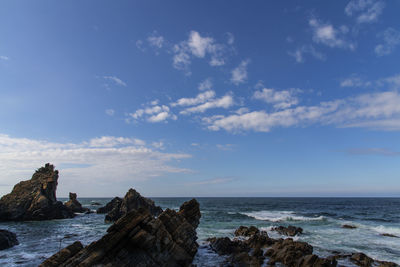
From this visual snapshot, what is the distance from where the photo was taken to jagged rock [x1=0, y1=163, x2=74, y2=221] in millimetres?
51000

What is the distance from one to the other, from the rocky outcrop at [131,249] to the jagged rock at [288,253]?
26.4ft

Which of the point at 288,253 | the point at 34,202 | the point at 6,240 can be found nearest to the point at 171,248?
the point at 288,253

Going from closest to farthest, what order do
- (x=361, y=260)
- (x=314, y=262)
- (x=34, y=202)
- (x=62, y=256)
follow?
(x=62, y=256), (x=314, y=262), (x=361, y=260), (x=34, y=202)

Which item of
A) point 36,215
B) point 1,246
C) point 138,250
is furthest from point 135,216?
point 36,215

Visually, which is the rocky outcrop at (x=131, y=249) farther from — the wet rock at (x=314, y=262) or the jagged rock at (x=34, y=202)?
the jagged rock at (x=34, y=202)

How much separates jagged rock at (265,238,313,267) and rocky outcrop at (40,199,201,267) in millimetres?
8050

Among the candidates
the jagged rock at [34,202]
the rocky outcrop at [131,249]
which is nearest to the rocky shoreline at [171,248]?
the rocky outcrop at [131,249]

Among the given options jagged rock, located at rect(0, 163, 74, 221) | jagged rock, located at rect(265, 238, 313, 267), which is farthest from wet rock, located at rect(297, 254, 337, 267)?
jagged rock, located at rect(0, 163, 74, 221)

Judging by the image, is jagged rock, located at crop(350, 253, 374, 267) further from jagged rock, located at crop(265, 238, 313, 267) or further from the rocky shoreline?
jagged rock, located at crop(265, 238, 313, 267)

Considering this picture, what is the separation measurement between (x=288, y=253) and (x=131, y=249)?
45.1 ft

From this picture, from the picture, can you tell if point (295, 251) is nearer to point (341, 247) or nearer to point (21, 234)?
point (341, 247)

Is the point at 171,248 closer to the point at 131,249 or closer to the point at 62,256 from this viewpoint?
the point at 131,249

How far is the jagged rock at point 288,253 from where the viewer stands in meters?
18.9

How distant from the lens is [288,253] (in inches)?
770
